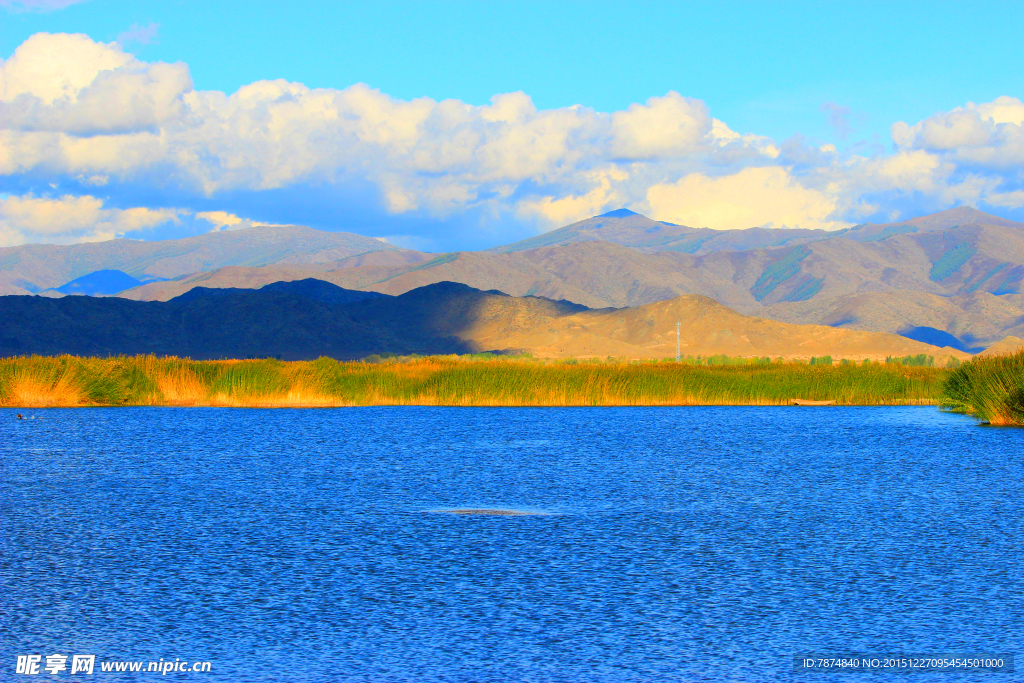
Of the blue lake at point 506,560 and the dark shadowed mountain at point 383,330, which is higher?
the dark shadowed mountain at point 383,330

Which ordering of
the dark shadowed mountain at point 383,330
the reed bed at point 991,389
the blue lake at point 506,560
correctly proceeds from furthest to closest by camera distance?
the dark shadowed mountain at point 383,330 < the reed bed at point 991,389 < the blue lake at point 506,560

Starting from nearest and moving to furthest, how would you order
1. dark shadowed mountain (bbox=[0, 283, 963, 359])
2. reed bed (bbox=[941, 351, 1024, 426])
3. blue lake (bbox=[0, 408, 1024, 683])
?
1. blue lake (bbox=[0, 408, 1024, 683])
2. reed bed (bbox=[941, 351, 1024, 426])
3. dark shadowed mountain (bbox=[0, 283, 963, 359])

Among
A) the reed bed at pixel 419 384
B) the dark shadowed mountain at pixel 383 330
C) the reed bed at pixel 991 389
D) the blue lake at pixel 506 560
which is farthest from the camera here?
the dark shadowed mountain at pixel 383 330

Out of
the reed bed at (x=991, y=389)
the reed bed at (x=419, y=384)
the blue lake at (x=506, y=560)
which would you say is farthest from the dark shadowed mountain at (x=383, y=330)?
the blue lake at (x=506, y=560)

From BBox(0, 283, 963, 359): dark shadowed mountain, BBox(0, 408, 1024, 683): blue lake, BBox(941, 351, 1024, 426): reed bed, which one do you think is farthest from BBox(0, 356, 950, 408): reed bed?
BBox(0, 283, 963, 359): dark shadowed mountain

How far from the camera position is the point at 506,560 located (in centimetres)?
1089

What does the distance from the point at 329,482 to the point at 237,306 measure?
8046 cm

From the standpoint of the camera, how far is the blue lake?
776 centimetres

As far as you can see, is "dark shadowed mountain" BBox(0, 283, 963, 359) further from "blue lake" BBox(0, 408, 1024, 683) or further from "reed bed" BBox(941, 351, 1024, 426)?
"blue lake" BBox(0, 408, 1024, 683)

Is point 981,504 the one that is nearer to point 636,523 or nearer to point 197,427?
point 636,523

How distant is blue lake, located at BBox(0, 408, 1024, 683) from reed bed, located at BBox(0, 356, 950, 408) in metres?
12.0

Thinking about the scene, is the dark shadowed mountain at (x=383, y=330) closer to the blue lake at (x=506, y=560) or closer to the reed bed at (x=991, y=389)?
the reed bed at (x=991, y=389)

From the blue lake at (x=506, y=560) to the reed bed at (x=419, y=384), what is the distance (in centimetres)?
1204

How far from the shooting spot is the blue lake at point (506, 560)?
7.76 meters
